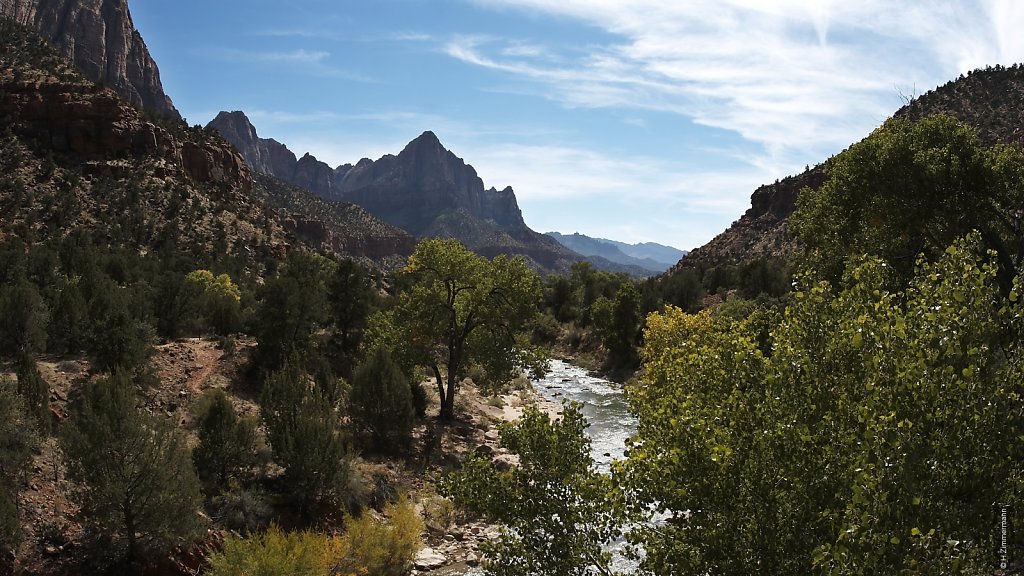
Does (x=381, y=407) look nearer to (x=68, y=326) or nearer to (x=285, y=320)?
(x=285, y=320)

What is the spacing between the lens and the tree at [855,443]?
17.9 ft

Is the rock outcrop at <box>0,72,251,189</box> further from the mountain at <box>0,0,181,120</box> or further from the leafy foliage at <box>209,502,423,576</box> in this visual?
the mountain at <box>0,0,181,120</box>

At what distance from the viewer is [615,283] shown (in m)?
85.2

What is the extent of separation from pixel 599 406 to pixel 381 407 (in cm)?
1962

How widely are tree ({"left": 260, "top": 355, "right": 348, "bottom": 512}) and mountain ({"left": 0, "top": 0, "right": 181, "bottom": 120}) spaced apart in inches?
5769

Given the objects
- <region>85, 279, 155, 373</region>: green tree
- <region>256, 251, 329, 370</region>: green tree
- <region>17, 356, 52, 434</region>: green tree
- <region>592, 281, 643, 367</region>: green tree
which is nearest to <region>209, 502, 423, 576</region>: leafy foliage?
<region>17, 356, 52, 434</region>: green tree

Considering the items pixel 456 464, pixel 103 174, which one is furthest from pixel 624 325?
pixel 103 174

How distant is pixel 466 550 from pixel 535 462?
29.6 ft

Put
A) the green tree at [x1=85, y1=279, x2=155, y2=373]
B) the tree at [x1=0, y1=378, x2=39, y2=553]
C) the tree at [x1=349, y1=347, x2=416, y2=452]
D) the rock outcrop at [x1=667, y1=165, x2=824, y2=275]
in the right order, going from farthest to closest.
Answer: the rock outcrop at [x1=667, y1=165, x2=824, y2=275], the tree at [x1=349, y1=347, x2=416, y2=452], the green tree at [x1=85, y1=279, x2=155, y2=373], the tree at [x1=0, y1=378, x2=39, y2=553]

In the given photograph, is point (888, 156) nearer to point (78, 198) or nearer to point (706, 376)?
point (706, 376)

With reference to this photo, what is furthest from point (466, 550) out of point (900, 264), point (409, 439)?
point (900, 264)

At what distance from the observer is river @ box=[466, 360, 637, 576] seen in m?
25.9

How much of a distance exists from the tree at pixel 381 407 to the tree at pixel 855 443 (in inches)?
588

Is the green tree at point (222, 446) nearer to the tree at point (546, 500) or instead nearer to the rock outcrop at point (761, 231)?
the tree at point (546, 500)
